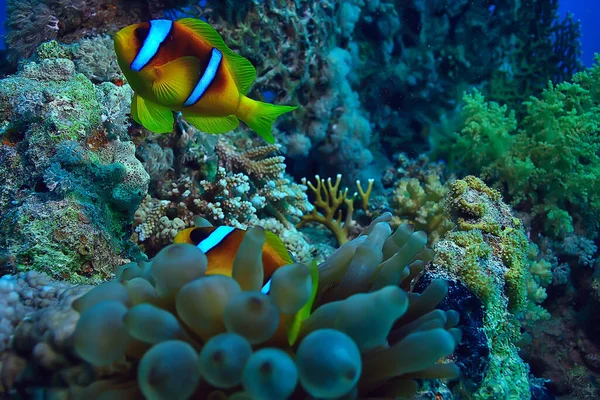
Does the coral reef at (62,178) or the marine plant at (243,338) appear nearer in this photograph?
the marine plant at (243,338)

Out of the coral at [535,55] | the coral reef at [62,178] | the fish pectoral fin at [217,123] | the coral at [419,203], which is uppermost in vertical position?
the coral at [535,55]

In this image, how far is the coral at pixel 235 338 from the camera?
86cm

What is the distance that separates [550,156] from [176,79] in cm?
443

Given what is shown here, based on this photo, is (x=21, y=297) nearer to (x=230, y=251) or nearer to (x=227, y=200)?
(x=230, y=251)

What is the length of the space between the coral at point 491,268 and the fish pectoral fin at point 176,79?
1398 mm

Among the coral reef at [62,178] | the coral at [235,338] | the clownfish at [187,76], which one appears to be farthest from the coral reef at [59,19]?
the coral at [235,338]

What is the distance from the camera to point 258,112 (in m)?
2.07

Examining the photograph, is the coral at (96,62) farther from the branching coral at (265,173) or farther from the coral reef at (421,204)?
the coral reef at (421,204)

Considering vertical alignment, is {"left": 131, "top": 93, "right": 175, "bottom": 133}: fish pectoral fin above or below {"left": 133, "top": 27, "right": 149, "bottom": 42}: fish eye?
below

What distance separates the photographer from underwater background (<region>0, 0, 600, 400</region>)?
992mm

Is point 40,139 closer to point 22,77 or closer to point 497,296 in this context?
point 22,77

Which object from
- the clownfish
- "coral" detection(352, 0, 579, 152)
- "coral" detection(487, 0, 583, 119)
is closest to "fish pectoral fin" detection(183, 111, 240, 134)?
the clownfish

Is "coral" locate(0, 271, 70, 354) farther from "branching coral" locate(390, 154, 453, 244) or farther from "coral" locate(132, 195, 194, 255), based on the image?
"branching coral" locate(390, 154, 453, 244)

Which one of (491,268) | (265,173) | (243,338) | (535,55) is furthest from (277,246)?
(535,55)
